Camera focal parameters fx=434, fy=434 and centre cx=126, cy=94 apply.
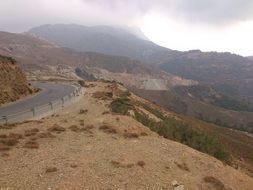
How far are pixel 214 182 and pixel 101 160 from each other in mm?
6203

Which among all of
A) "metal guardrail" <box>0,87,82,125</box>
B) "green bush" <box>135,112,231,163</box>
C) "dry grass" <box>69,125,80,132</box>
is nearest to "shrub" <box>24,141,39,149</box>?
"dry grass" <box>69,125,80,132</box>

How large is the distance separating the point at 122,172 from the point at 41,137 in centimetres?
656

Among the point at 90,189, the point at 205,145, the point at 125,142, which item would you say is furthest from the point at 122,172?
the point at 205,145

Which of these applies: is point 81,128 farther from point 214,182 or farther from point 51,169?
point 214,182

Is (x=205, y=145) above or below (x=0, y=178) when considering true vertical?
below

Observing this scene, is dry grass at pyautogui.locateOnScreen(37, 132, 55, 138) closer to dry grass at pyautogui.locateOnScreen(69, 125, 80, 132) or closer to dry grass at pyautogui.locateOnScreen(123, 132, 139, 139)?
dry grass at pyautogui.locateOnScreen(69, 125, 80, 132)

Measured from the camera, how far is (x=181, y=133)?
41031 mm

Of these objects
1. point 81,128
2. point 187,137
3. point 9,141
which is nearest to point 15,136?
point 9,141

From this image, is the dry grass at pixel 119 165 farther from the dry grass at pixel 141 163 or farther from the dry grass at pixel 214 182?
the dry grass at pixel 214 182

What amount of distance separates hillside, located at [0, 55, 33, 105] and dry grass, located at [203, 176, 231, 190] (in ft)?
108

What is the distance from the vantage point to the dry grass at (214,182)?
22.7m

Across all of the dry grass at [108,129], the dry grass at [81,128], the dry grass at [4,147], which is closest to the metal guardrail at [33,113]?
the dry grass at [81,128]

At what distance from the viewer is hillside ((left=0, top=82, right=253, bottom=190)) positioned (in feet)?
62.8

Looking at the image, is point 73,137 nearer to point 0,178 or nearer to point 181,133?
point 0,178
